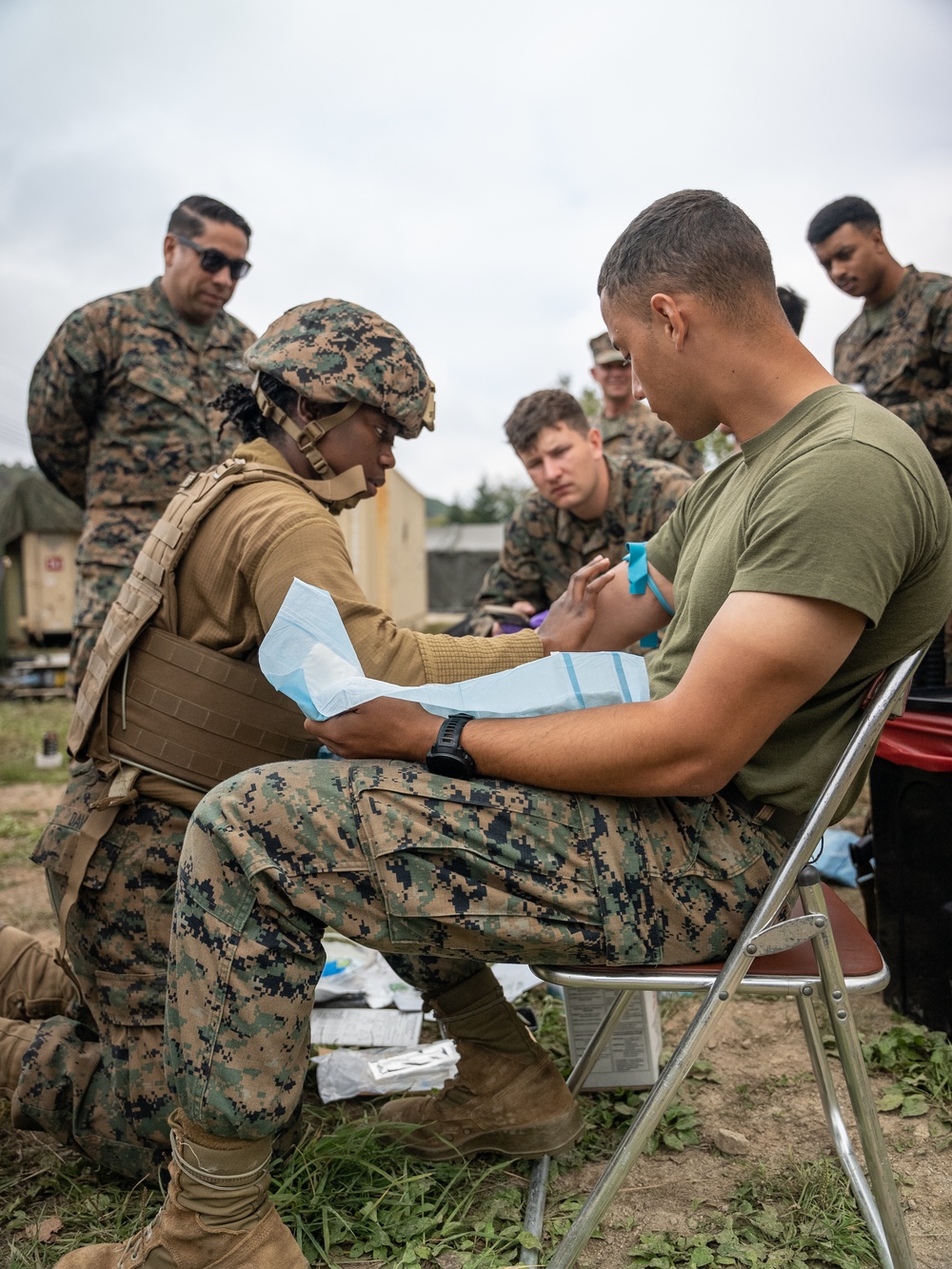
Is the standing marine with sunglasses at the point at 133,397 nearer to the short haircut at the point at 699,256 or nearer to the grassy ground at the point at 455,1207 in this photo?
the grassy ground at the point at 455,1207

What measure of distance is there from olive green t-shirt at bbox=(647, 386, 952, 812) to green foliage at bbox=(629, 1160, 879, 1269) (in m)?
0.88

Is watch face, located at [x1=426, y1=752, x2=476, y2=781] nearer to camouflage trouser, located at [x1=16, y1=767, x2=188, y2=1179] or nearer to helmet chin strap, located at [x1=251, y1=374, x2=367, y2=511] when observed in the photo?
camouflage trouser, located at [x1=16, y1=767, x2=188, y2=1179]

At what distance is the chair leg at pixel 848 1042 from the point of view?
1.66 m

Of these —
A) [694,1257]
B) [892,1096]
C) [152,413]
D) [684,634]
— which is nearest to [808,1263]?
[694,1257]

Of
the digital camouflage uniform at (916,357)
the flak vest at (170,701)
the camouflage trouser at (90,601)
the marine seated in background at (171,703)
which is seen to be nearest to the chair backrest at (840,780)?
the marine seated in background at (171,703)

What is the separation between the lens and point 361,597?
2127 millimetres

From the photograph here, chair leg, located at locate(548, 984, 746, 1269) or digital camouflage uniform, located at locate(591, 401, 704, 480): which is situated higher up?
digital camouflage uniform, located at locate(591, 401, 704, 480)

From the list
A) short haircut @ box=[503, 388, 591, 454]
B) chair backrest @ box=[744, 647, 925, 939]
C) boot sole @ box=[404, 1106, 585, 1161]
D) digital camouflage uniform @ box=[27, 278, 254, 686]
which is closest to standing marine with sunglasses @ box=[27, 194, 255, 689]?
digital camouflage uniform @ box=[27, 278, 254, 686]

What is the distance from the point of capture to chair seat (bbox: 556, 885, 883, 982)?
171 cm

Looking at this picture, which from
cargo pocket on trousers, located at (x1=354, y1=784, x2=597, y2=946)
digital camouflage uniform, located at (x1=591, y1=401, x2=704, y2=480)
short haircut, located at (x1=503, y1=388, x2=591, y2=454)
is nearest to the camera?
cargo pocket on trousers, located at (x1=354, y1=784, x2=597, y2=946)

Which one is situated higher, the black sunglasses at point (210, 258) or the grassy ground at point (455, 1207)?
the black sunglasses at point (210, 258)

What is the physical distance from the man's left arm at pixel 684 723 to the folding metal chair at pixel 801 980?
143 millimetres

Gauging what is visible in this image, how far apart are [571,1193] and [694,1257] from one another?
1.08 ft

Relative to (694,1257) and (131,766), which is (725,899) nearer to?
(694,1257)
